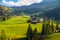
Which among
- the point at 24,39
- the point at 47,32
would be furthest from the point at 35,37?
the point at 47,32

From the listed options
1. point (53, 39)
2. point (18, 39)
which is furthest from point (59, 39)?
point (18, 39)

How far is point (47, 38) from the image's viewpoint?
97.6m

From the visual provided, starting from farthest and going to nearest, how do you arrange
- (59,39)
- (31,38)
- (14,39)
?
(14,39), (31,38), (59,39)

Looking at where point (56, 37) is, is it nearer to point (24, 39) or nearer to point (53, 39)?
point (53, 39)

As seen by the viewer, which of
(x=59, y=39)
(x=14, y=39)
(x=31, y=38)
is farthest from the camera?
(x=14, y=39)

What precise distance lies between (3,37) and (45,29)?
100 ft

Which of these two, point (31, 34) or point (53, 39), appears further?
point (31, 34)

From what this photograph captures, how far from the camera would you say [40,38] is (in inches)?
3974

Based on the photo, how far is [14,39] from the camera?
375 ft

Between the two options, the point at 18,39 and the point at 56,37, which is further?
the point at 18,39

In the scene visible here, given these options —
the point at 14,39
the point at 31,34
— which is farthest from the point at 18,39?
the point at 31,34

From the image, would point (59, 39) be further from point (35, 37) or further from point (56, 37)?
point (35, 37)

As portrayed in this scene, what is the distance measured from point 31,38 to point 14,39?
13.4 meters

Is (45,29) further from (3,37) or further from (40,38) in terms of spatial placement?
(3,37)
